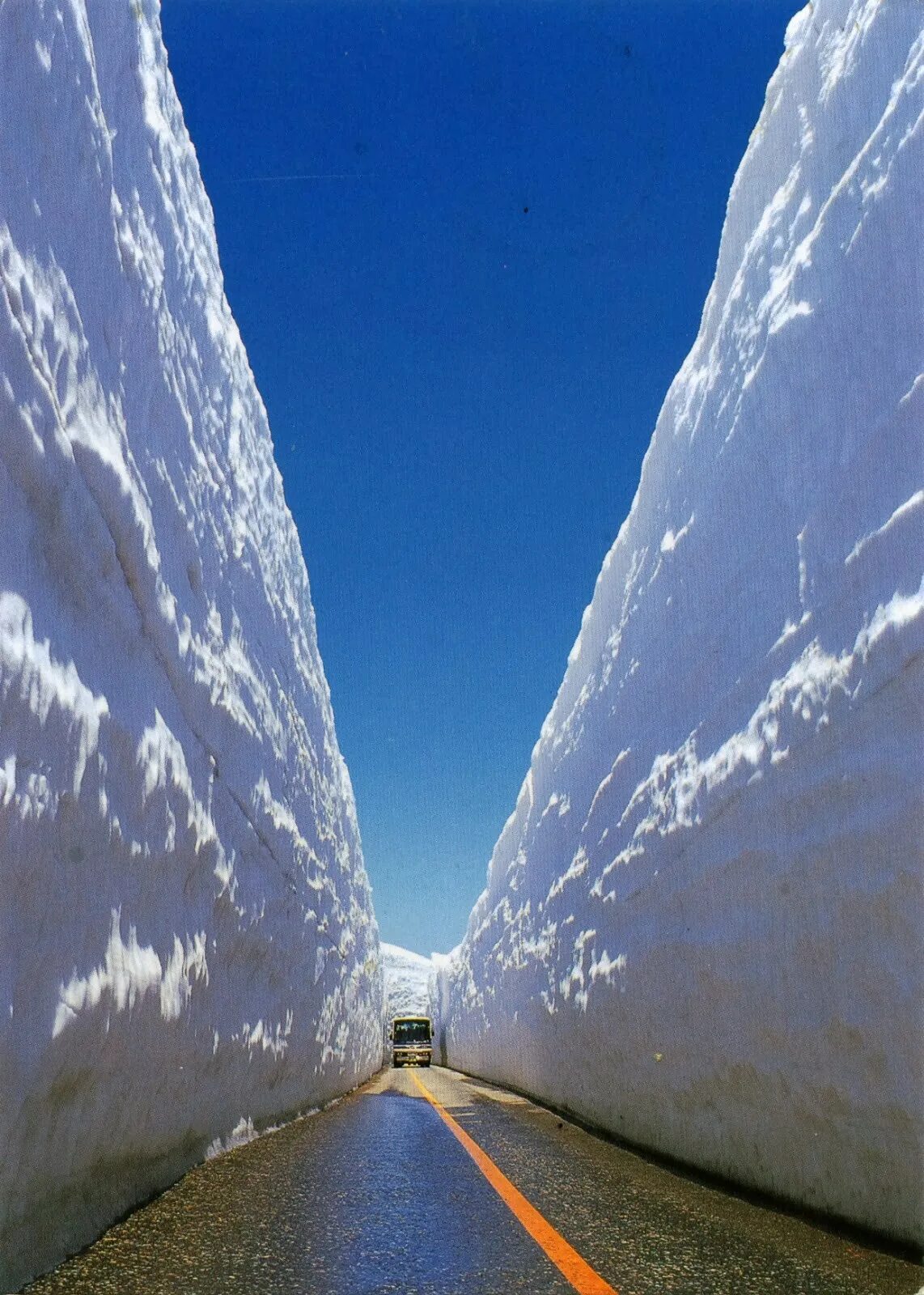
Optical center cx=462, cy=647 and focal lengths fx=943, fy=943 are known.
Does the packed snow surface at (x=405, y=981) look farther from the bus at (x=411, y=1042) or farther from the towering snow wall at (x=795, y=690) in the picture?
the towering snow wall at (x=795, y=690)

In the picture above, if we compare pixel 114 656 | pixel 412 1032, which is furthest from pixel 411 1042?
pixel 114 656

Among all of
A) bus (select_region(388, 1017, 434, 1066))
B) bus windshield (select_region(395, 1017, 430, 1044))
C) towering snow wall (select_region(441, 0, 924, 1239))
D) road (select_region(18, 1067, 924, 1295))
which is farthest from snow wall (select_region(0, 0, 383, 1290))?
bus windshield (select_region(395, 1017, 430, 1044))

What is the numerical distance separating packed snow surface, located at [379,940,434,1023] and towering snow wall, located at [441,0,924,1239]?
59.3 m

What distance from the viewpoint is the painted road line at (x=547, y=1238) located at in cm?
302

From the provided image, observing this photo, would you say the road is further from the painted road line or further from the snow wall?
the snow wall

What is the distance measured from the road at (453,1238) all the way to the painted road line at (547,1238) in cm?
2

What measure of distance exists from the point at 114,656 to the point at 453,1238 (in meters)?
2.85

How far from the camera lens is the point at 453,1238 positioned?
3795 mm

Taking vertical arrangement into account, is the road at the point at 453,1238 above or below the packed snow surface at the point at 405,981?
below

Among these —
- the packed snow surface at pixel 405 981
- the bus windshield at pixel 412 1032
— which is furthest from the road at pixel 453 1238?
the packed snow surface at pixel 405 981

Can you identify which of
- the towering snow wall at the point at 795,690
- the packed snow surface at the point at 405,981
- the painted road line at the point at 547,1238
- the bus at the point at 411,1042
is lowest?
the painted road line at the point at 547,1238

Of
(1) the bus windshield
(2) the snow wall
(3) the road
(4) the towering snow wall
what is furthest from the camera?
(1) the bus windshield

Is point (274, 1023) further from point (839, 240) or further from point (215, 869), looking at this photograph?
point (839, 240)

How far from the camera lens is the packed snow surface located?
67625mm
